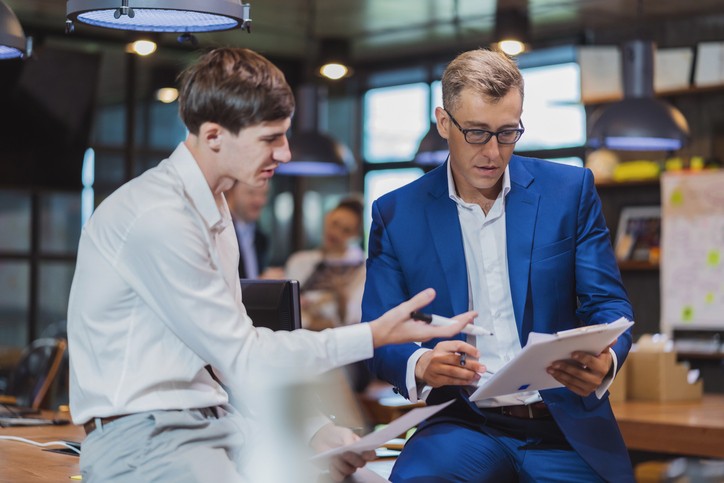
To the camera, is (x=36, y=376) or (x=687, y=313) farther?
(x=687, y=313)

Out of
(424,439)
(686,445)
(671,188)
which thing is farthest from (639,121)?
(424,439)

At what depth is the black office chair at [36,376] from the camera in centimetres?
497

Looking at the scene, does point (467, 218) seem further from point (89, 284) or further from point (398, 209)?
point (89, 284)

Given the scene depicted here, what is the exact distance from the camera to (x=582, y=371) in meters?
2.40

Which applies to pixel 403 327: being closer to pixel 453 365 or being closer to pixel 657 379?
pixel 453 365

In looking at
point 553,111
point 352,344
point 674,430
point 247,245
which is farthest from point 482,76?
point 553,111

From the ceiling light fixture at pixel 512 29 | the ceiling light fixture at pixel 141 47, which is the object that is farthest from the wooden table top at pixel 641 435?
the ceiling light fixture at pixel 141 47

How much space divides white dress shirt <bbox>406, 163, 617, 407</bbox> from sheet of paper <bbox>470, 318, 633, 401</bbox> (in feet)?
0.79

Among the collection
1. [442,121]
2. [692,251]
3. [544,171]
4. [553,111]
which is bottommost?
[692,251]

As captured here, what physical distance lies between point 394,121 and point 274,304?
759 cm

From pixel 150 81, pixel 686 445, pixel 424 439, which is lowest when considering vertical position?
pixel 686 445

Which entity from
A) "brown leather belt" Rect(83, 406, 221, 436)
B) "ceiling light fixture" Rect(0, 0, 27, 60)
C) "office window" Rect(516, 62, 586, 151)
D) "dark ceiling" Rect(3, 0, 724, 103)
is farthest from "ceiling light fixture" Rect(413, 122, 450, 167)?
"brown leather belt" Rect(83, 406, 221, 436)

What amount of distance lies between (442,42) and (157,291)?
797 centimetres

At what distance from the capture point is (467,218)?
110 inches
